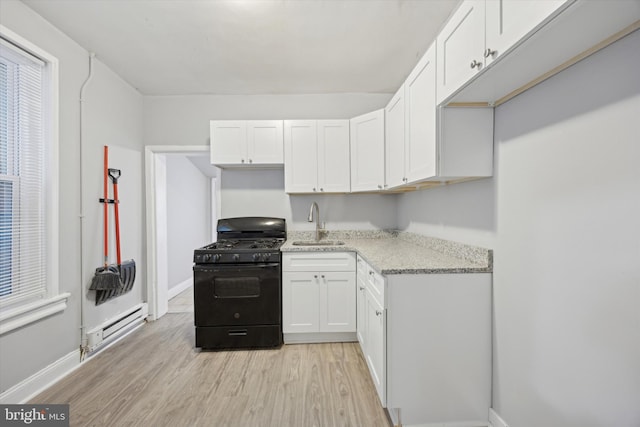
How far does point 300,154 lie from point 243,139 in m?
0.61

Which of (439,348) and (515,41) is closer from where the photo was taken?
(515,41)

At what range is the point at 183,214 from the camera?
4.30 meters

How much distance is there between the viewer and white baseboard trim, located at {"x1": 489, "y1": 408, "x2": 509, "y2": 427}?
1452 mm

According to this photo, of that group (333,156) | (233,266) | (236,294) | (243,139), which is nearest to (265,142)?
(243,139)

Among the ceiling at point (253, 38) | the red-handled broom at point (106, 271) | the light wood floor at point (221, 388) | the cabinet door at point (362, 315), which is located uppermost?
the ceiling at point (253, 38)

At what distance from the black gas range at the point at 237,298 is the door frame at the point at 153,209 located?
1.07 metres

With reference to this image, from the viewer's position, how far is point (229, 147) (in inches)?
111

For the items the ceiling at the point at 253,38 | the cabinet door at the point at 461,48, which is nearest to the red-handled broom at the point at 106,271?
the ceiling at the point at 253,38

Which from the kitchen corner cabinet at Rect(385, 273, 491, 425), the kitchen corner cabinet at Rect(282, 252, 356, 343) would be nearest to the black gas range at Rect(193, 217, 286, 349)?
the kitchen corner cabinet at Rect(282, 252, 356, 343)

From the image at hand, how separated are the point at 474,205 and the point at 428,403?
1.18 metres

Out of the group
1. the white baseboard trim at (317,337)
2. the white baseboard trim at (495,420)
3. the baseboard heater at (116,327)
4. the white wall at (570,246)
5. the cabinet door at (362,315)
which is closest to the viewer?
the white wall at (570,246)

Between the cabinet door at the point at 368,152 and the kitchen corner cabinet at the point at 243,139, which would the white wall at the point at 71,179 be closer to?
the kitchen corner cabinet at the point at 243,139

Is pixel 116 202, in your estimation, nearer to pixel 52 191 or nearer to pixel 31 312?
pixel 52 191

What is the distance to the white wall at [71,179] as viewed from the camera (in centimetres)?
175
